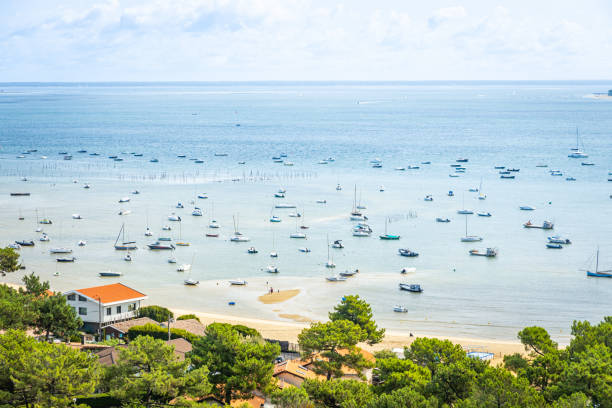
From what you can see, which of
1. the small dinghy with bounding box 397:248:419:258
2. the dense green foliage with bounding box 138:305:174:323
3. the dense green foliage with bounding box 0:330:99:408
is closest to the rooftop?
the dense green foliage with bounding box 138:305:174:323

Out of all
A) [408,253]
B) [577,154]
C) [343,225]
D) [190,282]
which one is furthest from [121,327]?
[577,154]

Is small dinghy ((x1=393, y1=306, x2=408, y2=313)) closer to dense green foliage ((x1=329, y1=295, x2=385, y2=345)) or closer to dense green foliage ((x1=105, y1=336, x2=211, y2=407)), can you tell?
dense green foliage ((x1=329, y1=295, x2=385, y2=345))

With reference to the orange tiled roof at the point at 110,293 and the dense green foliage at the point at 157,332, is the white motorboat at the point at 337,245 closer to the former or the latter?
the orange tiled roof at the point at 110,293

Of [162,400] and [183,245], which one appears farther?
[183,245]

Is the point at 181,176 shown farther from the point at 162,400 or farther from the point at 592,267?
the point at 162,400

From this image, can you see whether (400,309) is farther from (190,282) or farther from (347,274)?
A: (190,282)

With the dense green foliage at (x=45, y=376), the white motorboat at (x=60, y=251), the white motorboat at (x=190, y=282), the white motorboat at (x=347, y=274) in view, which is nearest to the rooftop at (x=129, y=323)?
the white motorboat at (x=190, y=282)

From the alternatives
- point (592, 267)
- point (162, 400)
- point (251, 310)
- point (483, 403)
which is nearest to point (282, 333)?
point (251, 310)
